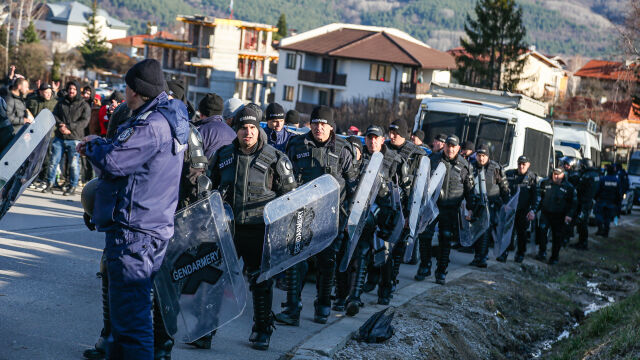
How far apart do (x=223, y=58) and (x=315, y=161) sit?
73.3 meters

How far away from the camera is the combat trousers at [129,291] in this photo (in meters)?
4.81

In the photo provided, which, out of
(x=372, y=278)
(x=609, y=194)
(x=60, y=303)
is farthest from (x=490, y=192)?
(x=609, y=194)

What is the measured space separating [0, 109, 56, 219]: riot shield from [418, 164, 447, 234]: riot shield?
483cm

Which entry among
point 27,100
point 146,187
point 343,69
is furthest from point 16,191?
point 343,69

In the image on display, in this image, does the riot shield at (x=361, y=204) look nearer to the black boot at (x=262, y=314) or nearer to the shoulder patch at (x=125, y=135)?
the black boot at (x=262, y=314)

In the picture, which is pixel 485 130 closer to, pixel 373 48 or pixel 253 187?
pixel 253 187

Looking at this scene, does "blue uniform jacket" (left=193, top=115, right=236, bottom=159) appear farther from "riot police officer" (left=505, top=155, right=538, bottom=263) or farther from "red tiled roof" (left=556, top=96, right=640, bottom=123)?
"red tiled roof" (left=556, top=96, right=640, bottom=123)

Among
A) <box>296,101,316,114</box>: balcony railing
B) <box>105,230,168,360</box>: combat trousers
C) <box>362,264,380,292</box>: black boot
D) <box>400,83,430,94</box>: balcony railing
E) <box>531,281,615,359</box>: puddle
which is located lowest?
<box>531,281,615,359</box>: puddle

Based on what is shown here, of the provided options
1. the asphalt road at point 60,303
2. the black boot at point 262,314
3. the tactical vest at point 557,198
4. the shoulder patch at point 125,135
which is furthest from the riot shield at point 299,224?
the tactical vest at point 557,198

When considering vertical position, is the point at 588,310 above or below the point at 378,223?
below

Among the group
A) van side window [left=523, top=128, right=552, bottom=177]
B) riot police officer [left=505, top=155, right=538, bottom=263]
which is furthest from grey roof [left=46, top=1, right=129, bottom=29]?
riot police officer [left=505, top=155, right=538, bottom=263]

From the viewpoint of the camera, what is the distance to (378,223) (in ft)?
28.1

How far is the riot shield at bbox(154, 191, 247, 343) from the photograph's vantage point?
5691 millimetres

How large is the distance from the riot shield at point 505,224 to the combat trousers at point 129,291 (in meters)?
9.10
